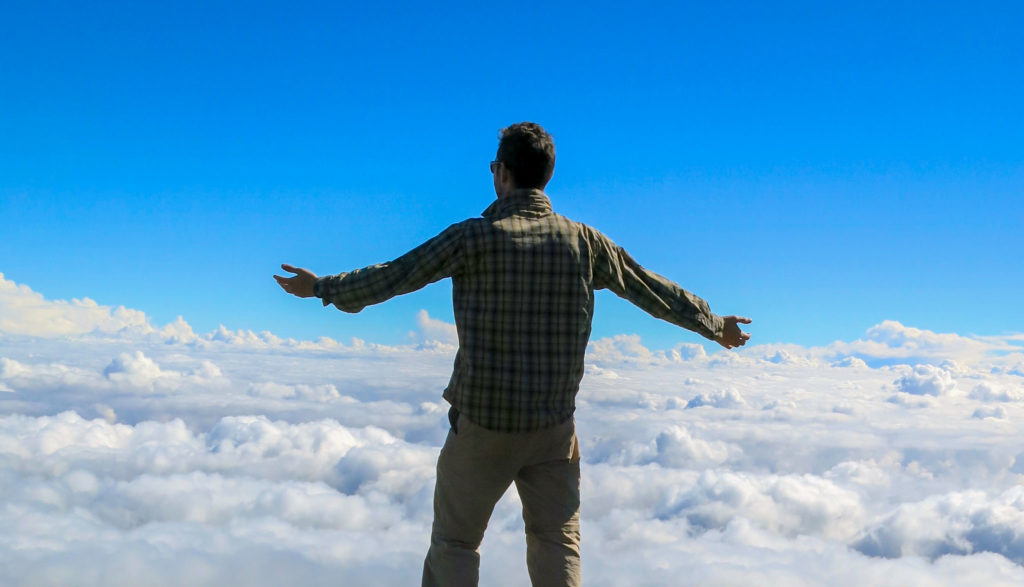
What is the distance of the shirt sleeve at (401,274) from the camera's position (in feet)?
10.8

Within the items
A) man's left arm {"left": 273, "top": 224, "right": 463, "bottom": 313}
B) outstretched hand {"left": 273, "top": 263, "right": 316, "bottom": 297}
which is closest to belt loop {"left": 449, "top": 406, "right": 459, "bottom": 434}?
man's left arm {"left": 273, "top": 224, "right": 463, "bottom": 313}

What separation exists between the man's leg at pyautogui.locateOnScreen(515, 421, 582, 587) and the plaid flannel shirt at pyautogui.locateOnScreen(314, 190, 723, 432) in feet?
0.88

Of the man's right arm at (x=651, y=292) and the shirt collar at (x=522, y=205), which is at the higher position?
the shirt collar at (x=522, y=205)

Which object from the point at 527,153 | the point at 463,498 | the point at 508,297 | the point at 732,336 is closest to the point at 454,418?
the point at 463,498

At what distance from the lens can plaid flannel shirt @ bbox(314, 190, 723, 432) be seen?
326 cm

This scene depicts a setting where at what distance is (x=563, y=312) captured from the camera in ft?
10.9

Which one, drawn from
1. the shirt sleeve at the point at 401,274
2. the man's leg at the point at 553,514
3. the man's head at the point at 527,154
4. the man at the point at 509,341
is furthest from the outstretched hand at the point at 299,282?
the man's leg at the point at 553,514

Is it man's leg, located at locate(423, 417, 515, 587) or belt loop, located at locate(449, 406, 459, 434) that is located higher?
belt loop, located at locate(449, 406, 459, 434)

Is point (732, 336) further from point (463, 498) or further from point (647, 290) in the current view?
point (463, 498)

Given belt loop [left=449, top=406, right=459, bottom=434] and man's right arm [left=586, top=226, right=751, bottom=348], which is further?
man's right arm [left=586, top=226, right=751, bottom=348]

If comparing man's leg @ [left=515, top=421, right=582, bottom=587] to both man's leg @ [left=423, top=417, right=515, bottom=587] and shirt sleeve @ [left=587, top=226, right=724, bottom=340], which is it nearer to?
man's leg @ [left=423, top=417, right=515, bottom=587]

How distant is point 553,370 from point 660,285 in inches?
33.9

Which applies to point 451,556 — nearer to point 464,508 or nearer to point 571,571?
point 464,508

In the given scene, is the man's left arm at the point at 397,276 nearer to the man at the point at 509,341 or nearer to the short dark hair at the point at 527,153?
the man at the point at 509,341
